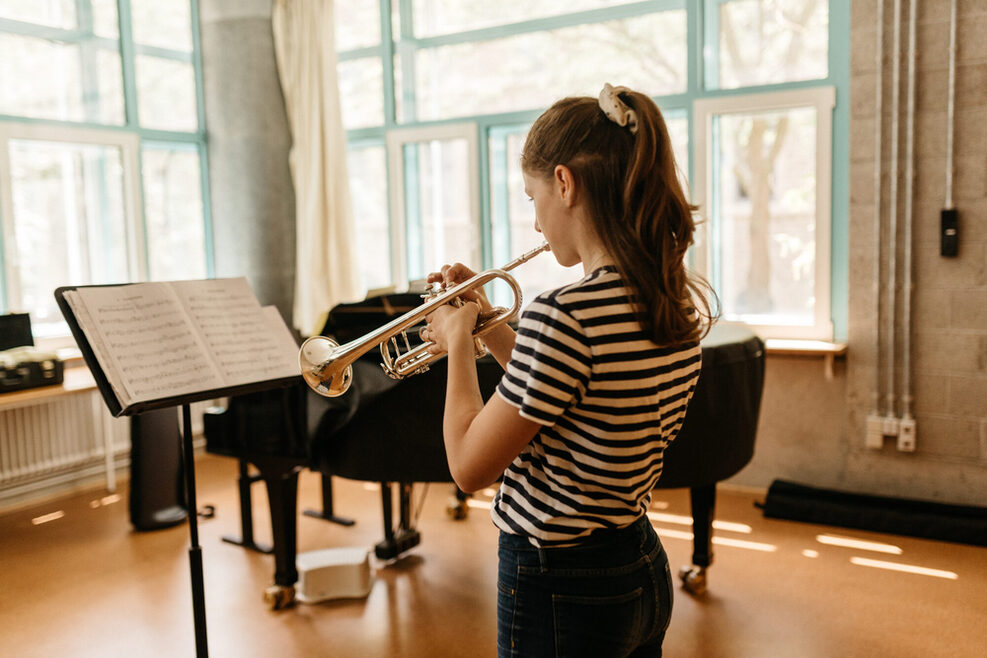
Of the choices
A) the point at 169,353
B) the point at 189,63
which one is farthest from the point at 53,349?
the point at 169,353

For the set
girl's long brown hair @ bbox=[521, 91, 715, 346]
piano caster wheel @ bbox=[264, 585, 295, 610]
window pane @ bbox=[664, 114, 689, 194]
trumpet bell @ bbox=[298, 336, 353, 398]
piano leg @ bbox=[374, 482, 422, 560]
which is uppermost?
window pane @ bbox=[664, 114, 689, 194]

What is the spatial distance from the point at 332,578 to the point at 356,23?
3676mm

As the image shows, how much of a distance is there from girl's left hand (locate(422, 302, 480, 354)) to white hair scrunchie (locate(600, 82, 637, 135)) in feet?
1.15

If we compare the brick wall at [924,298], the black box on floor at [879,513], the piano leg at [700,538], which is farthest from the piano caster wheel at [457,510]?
the brick wall at [924,298]

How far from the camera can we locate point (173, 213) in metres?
5.27

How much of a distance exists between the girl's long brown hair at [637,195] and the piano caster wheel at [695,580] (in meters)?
2.25

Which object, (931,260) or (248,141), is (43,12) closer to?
(248,141)

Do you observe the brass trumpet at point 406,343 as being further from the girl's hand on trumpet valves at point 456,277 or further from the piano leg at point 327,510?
the piano leg at point 327,510

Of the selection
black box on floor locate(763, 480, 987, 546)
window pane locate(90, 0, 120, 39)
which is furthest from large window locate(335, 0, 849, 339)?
window pane locate(90, 0, 120, 39)

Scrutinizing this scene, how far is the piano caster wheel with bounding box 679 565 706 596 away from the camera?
3109 mm

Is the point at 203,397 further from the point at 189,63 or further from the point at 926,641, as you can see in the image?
the point at 189,63

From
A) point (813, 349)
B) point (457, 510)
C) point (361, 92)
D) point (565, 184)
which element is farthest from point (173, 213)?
point (565, 184)

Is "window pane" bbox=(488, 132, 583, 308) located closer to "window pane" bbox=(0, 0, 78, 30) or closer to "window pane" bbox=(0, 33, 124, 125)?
"window pane" bbox=(0, 33, 124, 125)

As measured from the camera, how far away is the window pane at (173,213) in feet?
16.9
